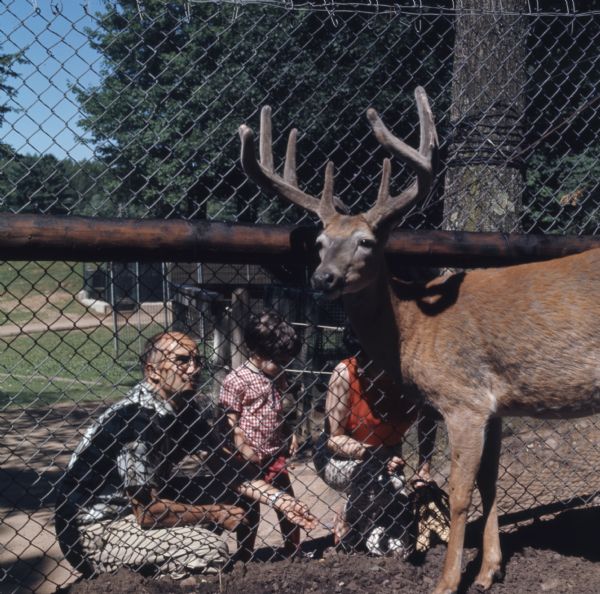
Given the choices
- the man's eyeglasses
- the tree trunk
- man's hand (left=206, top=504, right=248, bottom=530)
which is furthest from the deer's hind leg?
the tree trunk

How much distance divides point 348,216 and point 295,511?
1.57 m

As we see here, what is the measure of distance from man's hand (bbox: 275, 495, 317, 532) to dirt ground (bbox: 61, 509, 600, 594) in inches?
7.7

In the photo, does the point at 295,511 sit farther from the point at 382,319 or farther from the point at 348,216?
the point at 348,216

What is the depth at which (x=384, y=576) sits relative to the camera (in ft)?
13.1

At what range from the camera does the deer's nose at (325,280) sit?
3.69 m

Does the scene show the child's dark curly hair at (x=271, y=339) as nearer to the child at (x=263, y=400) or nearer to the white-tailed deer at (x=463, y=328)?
the child at (x=263, y=400)

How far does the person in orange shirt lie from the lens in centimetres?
439

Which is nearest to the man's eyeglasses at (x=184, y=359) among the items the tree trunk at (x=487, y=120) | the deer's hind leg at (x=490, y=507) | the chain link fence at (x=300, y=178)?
the chain link fence at (x=300, y=178)

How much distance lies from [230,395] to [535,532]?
76.0 inches

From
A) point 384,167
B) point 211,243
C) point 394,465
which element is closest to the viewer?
point 211,243

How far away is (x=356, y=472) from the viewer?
441 cm

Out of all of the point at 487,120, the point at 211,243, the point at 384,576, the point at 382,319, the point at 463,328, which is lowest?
the point at 384,576

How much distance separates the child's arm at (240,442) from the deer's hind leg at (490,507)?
1216 millimetres

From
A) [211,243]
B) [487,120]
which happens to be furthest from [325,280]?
[487,120]
